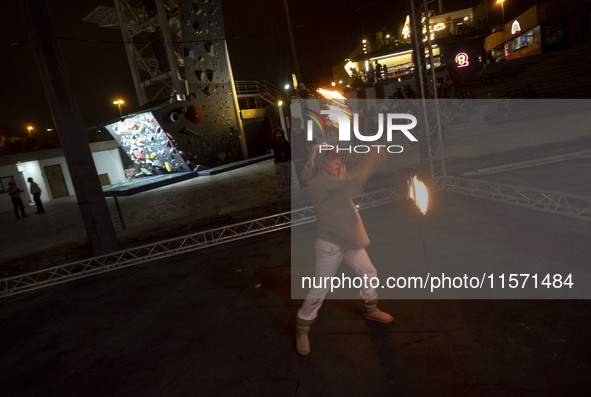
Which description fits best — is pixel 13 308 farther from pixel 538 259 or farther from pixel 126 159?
pixel 126 159

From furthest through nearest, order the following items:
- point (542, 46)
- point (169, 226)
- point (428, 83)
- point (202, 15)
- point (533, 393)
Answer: point (542, 46) < point (202, 15) < point (169, 226) < point (428, 83) < point (533, 393)

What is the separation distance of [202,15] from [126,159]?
1096 centimetres

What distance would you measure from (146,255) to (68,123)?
3073mm

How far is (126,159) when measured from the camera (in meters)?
23.9

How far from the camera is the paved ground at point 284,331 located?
281 centimetres

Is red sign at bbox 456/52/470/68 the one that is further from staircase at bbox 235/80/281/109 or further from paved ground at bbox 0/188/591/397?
paved ground at bbox 0/188/591/397

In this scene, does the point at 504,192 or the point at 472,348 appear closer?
the point at 472,348

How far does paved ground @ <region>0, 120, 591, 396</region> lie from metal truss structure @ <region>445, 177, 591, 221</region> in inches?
7.6

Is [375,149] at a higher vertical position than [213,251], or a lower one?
higher

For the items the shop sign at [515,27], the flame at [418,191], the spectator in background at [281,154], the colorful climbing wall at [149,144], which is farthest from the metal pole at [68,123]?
the shop sign at [515,27]

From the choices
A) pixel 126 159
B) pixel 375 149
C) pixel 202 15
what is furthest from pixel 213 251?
pixel 126 159

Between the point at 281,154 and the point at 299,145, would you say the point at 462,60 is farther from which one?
the point at 281,154

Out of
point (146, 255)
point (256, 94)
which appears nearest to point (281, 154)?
point (146, 255)

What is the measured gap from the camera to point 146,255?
6.91 meters
